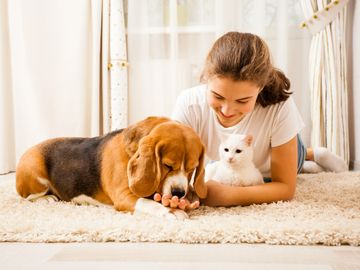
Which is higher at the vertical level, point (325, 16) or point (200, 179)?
point (325, 16)

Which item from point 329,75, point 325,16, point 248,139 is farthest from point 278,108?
point 325,16

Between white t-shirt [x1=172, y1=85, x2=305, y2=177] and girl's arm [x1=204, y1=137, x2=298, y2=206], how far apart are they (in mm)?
67

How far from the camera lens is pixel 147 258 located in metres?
1.17

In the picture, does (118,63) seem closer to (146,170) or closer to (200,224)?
(146,170)

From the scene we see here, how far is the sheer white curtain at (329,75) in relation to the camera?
3.17 m

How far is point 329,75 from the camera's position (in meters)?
3.21

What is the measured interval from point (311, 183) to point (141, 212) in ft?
4.33

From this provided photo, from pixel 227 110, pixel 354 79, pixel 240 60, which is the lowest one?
pixel 227 110

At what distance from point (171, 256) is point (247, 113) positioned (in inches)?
38.1

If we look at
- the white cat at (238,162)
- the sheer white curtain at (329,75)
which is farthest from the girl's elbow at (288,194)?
the sheer white curtain at (329,75)

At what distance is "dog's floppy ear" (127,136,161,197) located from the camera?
5.02 ft

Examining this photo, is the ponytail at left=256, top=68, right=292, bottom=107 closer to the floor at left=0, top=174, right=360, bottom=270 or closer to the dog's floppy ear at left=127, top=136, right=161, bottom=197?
the dog's floppy ear at left=127, top=136, right=161, bottom=197

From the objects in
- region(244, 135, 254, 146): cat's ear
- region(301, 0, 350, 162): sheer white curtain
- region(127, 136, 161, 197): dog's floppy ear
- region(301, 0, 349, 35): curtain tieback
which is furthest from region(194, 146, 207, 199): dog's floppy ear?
region(301, 0, 349, 35): curtain tieback

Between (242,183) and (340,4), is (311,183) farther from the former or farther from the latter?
(340,4)
